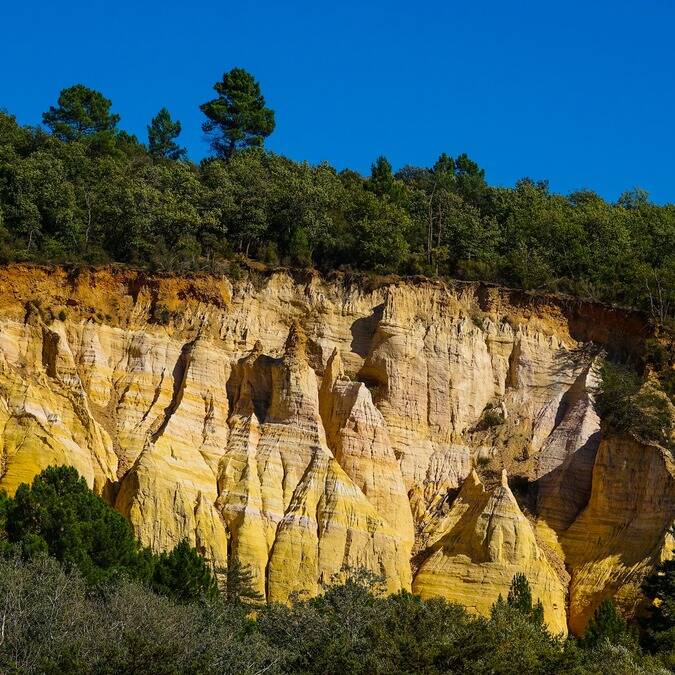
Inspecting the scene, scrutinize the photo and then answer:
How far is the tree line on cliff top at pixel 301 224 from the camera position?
74.8m

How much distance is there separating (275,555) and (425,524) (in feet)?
22.1

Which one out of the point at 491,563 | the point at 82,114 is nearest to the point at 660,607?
the point at 491,563

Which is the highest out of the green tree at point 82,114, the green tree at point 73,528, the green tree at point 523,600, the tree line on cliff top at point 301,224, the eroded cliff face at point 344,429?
the green tree at point 82,114

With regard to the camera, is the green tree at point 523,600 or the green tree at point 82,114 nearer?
the green tree at point 523,600

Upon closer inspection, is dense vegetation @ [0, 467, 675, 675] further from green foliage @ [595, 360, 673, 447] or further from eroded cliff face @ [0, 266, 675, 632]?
green foliage @ [595, 360, 673, 447]

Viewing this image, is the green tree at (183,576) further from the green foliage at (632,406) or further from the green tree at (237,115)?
the green tree at (237,115)

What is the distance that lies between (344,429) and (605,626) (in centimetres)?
1208

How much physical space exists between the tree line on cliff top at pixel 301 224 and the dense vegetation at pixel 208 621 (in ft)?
55.4

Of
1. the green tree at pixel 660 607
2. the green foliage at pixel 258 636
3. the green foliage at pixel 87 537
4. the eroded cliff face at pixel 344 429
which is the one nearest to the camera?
the green foliage at pixel 258 636

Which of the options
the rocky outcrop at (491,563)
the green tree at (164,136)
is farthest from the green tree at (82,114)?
the rocky outcrop at (491,563)

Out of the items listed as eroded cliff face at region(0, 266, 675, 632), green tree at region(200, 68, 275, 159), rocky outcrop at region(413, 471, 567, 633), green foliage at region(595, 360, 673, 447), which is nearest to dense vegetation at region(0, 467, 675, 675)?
rocky outcrop at region(413, 471, 567, 633)

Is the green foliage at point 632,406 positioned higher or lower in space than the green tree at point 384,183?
lower

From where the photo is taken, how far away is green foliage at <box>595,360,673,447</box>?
217 ft

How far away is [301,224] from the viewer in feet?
255
